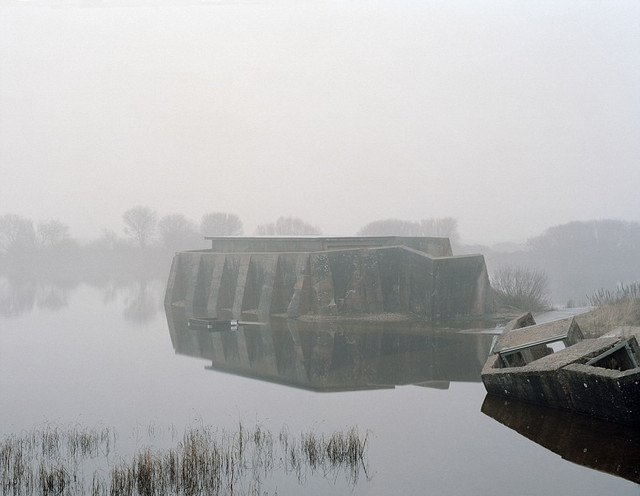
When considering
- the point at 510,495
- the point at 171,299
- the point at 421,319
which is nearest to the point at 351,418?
the point at 510,495

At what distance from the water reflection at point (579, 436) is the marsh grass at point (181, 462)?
2288 mm

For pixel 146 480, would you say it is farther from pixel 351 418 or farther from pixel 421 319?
pixel 421 319

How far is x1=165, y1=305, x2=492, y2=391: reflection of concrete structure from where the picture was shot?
13.5 meters

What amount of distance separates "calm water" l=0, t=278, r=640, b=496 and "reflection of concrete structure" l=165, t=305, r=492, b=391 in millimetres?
40

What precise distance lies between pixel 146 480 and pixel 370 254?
13710mm

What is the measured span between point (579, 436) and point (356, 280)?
12039mm

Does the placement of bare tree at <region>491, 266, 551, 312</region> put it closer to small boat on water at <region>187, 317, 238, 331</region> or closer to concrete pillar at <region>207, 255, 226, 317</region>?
small boat on water at <region>187, 317, 238, 331</region>

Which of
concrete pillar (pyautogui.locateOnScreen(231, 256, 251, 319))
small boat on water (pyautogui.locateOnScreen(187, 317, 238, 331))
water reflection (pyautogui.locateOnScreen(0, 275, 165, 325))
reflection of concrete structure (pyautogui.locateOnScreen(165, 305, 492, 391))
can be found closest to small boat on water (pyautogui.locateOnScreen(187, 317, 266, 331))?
small boat on water (pyautogui.locateOnScreen(187, 317, 238, 331))

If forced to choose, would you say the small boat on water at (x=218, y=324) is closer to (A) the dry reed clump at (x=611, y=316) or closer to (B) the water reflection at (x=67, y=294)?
(B) the water reflection at (x=67, y=294)

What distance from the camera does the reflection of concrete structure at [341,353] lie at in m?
13.5

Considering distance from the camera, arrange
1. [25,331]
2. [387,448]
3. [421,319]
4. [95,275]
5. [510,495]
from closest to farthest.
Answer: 1. [510,495]
2. [387,448]
3. [421,319]
4. [25,331]
5. [95,275]

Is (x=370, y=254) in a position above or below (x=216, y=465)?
above

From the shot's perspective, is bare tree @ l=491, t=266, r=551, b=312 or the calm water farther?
bare tree @ l=491, t=266, r=551, b=312

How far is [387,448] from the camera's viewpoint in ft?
30.4
